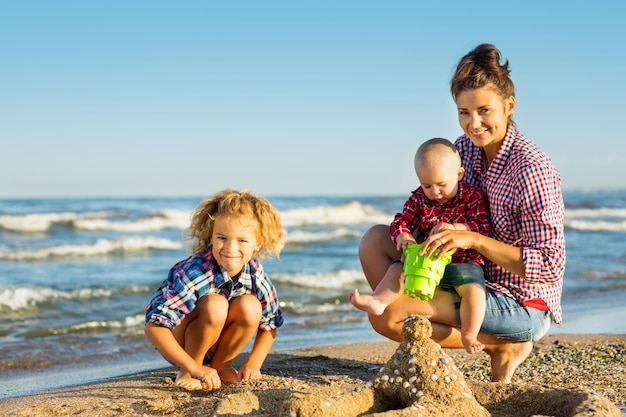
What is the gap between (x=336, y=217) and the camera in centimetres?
2592

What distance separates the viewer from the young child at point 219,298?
12.7 feet

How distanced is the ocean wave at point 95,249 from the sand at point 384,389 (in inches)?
367

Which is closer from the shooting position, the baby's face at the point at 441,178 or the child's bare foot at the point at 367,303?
the child's bare foot at the point at 367,303

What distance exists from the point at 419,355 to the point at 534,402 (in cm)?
63

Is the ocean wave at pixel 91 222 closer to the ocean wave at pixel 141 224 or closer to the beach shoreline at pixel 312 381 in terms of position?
the ocean wave at pixel 141 224

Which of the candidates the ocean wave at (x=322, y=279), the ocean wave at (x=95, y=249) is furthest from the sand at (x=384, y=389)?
the ocean wave at (x=95, y=249)

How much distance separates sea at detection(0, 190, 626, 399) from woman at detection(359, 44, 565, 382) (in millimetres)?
1828

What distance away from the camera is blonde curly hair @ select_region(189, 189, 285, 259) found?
4.05m

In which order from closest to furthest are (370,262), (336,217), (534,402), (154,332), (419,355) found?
(419,355)
(534,402)
(154,332)
(370,262)
(336,217)

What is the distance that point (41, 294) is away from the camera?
8273 mm

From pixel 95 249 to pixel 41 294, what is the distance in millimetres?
6231

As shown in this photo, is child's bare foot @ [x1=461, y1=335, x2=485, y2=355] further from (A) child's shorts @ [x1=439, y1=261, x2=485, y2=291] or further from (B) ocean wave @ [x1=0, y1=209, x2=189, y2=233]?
(B) ocean wave @ [x1=0, y1=209, x2=189, y2=233]

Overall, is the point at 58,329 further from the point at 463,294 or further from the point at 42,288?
the point at 463,294

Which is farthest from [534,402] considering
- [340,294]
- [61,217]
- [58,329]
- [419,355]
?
[61,217]
